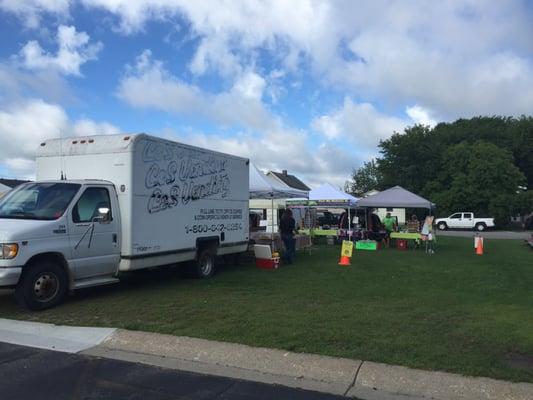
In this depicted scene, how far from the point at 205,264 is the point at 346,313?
493cm

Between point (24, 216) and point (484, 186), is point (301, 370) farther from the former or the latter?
point (484, 186)

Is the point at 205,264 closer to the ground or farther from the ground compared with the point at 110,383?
farther from the ground

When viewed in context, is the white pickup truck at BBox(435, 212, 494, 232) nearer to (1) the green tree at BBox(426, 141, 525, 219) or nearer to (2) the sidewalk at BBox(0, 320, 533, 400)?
A: (1) the green tree at BBox(426, 141, 525, 219)

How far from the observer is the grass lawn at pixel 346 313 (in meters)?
6.16

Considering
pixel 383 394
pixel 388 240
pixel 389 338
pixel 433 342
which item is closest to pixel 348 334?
pixel 389 338

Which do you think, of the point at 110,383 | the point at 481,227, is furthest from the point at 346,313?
the point at 481,227

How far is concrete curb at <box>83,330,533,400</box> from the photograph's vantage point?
5.04 m

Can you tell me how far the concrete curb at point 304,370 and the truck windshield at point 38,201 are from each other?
2.87 m

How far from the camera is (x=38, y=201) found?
8.81 meters

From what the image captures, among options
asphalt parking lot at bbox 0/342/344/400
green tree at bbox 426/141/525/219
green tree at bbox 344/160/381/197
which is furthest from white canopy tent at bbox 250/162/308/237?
green tree at bbox 344/160/381/197

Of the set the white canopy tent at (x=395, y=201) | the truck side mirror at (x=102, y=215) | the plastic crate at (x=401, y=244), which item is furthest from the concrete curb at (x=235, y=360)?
the white canopy tent at (x=395, y=201)

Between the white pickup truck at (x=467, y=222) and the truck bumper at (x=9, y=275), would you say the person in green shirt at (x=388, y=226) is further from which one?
the white pickup truck at (x=467, y=222)

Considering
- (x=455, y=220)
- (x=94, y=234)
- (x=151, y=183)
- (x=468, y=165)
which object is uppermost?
(x=468, y=165)

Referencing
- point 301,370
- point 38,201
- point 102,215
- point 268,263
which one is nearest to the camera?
point 301,370
